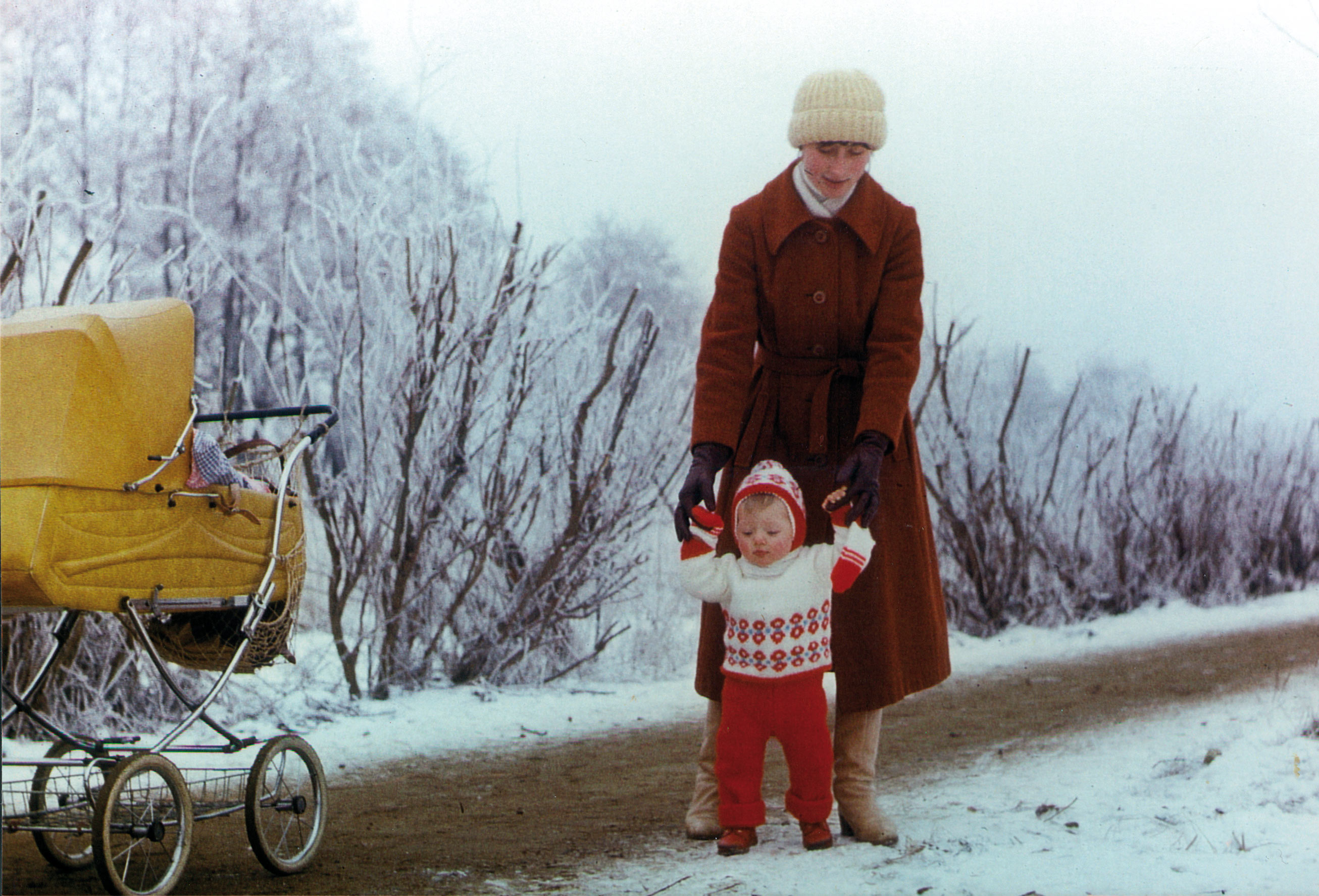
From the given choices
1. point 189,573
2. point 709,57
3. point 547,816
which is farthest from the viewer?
point 709,57

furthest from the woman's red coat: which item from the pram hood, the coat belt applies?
the pram hood

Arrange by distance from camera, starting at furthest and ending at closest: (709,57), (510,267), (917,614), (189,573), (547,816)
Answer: (510,267), (709,57), (547,816), (917,614), (189,573)

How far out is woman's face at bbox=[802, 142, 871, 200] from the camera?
3891 millimetres

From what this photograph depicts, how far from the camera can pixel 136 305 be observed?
3695 millimetres

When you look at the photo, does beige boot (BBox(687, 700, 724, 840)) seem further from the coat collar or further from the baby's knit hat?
the coat collar

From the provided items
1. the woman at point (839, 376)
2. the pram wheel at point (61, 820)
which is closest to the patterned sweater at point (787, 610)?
the woman at point (839, 376)

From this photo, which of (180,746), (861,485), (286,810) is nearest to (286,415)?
(180,746)

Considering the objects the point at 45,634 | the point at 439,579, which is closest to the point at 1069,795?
the point at 439,579

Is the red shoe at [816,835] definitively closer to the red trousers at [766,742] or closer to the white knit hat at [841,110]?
the red trousers at [766,742]

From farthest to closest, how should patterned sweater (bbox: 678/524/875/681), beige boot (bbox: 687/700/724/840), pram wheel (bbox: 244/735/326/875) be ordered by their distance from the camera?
beige boot (bbox: 687/700/724/840) < pram wheel (bbox: 244/735/326/875) < patterned sweater (bbox: 678/524/875/681)

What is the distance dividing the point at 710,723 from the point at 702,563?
539mm

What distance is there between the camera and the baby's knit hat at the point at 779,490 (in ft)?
12.3

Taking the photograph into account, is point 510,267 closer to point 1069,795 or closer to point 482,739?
point 482,739

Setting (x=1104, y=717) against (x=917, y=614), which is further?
(x=1104, y=717)
